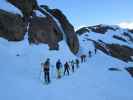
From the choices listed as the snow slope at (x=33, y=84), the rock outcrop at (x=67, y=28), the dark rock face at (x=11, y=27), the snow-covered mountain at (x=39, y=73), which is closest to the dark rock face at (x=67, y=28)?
the rock outcrop at (x=67, y=28)

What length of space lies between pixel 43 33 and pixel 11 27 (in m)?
8.19

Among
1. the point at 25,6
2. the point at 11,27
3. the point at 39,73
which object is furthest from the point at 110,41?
the point at 39,73

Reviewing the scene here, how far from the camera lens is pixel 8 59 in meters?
29.2

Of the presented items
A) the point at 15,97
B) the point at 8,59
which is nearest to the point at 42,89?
the point at 15,97

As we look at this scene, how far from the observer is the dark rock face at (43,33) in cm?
4145

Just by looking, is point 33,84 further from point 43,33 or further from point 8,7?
point 43,33

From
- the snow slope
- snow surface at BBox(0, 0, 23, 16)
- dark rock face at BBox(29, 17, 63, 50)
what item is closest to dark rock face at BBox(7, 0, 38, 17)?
snow surface at BBox(0, 0, 23, 16)

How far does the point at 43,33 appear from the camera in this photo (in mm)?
44562

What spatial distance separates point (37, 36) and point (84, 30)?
64787mm

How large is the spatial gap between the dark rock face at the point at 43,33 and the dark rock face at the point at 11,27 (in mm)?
1894

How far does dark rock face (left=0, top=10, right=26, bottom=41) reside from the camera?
3588cm

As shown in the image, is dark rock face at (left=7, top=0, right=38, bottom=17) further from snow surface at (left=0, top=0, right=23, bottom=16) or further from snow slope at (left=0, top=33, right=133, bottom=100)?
snow slope at (left=0, top=33, right=133, bottom=100)

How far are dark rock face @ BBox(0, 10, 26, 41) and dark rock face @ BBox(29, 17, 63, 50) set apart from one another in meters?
1.89

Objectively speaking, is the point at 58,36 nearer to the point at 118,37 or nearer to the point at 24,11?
the point at 24,11
